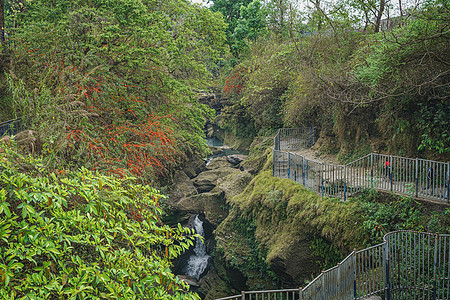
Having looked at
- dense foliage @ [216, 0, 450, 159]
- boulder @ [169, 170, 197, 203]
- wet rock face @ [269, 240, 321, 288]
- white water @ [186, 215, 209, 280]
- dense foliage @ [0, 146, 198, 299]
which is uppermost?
dense foliage @ [216, 0, 450, 159]

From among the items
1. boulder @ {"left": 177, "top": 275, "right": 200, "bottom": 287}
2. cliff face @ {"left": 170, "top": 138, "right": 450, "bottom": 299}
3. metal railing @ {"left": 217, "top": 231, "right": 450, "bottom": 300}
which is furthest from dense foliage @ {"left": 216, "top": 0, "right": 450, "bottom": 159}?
boulder @ {"left": 177, "top": 275, "right": 200, "bottom": 287}

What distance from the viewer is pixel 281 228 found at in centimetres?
1327

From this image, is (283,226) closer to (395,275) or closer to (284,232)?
(284,232)

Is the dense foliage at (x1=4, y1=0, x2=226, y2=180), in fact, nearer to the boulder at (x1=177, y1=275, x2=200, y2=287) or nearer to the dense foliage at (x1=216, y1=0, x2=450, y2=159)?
the boulder at (x1=177, y1=275, x2=200, y2=287)

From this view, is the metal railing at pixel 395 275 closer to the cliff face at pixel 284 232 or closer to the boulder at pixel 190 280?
the cliff face at pixel 284 232

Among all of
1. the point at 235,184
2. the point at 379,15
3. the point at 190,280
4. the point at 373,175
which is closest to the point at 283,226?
the point at 373,175

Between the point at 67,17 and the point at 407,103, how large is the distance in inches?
490

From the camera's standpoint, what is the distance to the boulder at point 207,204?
18031 mm

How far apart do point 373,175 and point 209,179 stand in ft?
38.5

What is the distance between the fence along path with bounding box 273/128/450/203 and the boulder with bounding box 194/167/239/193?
22.4ft

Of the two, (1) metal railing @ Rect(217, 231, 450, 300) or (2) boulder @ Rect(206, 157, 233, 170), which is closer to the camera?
(1) metal railing @ Rect(217, 231, 450, 300)

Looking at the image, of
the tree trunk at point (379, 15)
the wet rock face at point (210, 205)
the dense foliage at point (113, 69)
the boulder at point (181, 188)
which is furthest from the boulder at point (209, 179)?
the tree trunk at point (379, 15)

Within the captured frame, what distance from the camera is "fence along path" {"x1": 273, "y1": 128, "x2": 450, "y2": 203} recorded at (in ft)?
31.9

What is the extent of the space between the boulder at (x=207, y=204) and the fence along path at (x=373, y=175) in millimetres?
3857
